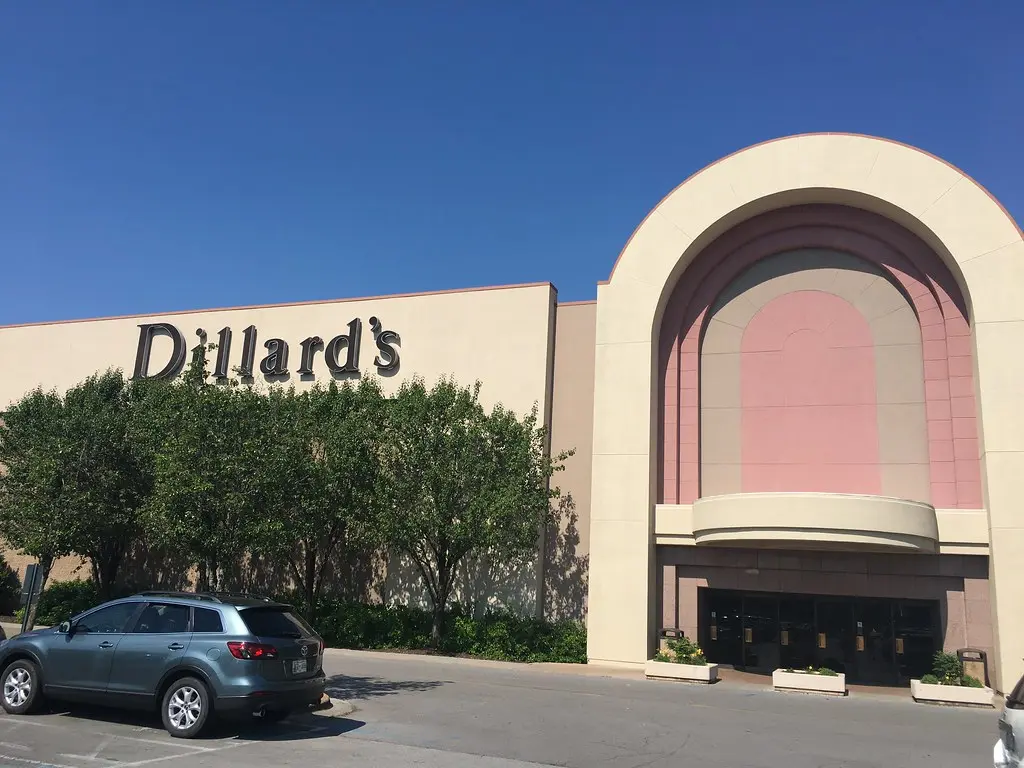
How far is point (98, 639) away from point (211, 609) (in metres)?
1.70

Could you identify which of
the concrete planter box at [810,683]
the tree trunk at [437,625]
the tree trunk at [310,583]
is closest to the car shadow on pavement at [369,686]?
the tree trunk at [437,625]

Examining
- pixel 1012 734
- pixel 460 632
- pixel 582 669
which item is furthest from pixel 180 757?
pixel 460 632

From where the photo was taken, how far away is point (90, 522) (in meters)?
23.4

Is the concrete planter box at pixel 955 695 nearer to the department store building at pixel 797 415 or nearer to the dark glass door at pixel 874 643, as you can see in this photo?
the department store building at pixel 797 415

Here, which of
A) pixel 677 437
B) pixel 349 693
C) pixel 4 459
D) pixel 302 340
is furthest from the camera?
pixel 302 340

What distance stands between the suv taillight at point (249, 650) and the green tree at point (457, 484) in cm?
1152

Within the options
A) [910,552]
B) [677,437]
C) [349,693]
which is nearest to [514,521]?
[677,437]

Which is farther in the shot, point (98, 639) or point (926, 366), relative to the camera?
point (926, 366)

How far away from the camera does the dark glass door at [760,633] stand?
69.1ft

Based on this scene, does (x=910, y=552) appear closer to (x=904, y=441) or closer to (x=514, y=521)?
(x=904, y=441)

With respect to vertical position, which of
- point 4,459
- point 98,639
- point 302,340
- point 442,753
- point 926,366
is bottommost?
point 442,753

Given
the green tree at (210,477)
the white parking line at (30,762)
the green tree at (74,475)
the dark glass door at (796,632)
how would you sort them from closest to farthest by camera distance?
1. the white parking line at (30,762)
2. the green tree at (210,477)
3. the dark glass door at (796,632)
4. the green tree at (74,475)

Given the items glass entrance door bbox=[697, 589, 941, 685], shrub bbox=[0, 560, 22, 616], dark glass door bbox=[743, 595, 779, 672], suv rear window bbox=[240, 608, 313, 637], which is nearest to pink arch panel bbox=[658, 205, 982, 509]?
glass entrance door bbox=[697, 589, 941, 685]

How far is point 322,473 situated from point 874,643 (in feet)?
49.0
